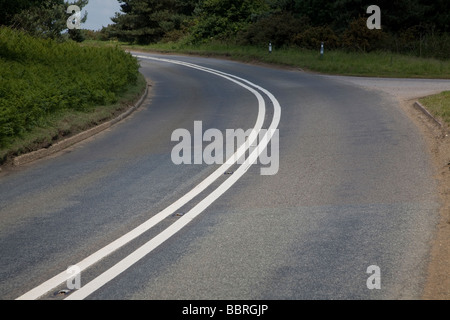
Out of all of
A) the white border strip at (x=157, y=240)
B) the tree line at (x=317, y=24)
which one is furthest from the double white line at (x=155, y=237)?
the tree line at (x=317, y=24)

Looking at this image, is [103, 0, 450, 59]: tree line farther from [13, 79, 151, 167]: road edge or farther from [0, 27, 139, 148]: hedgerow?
[13, 79, 151, 167]: road edge

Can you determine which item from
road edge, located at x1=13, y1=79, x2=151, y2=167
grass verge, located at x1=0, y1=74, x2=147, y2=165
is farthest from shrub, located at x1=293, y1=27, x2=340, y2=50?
road edge, located at x1=13, y1=79, x2=151, y2=167

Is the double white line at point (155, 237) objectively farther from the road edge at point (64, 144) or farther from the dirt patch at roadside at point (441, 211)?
the road edge at point (64, 144)

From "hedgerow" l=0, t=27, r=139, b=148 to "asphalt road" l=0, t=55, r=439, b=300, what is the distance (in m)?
1.40

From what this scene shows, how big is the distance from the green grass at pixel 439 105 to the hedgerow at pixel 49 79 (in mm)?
9164

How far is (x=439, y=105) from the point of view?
14.9 m

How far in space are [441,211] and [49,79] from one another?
12.2 meters

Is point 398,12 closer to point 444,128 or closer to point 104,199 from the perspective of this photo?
point 444,128

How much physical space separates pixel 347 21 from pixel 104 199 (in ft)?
113

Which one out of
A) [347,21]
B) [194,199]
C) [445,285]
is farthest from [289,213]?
[347,21]

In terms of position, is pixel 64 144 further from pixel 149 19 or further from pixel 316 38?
pixel 149 19

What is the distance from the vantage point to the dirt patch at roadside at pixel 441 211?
516 cm

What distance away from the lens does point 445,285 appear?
5191mm

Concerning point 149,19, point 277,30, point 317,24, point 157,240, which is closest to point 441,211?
point 157,240
